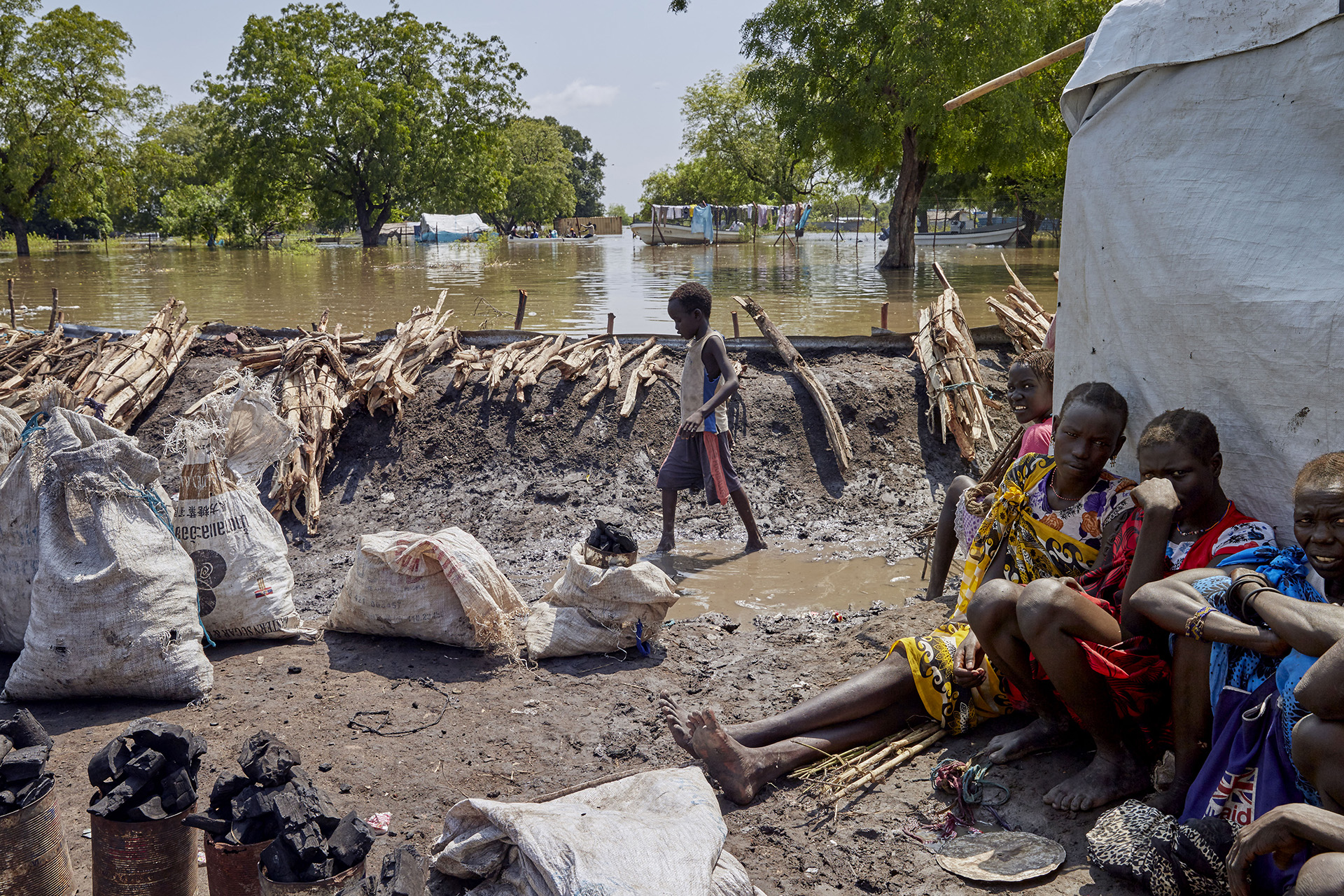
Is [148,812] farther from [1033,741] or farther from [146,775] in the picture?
[1033,741]

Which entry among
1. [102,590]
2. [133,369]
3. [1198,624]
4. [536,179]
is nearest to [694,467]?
[102,590]

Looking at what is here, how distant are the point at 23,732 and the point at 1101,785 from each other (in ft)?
9.97

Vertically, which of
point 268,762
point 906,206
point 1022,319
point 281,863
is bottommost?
point 281,863

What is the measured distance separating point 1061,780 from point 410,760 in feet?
7.08

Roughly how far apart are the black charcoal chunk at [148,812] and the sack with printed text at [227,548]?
1.75 metres

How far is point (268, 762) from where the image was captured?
2.17 meters

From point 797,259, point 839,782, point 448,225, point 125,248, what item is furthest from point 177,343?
point 125,248

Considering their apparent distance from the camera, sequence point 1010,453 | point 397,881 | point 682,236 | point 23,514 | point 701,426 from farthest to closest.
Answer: point 682,236, point 701,426, point 1010,453, point 23,514, point 397,881

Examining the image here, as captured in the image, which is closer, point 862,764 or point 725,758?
point 725,758

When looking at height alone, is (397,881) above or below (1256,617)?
below

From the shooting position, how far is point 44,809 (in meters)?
2.31

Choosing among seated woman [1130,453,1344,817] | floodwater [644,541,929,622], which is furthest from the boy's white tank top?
seated woman [1130,453,1344,817]

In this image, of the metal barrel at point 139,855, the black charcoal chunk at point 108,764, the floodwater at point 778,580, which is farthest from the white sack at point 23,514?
the floodwater at point 778,580

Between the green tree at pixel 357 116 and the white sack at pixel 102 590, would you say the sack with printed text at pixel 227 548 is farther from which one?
the green tree at pixel 357 116
